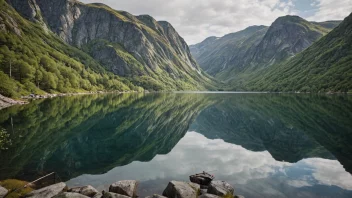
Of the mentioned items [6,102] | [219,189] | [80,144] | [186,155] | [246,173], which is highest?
[6,102]

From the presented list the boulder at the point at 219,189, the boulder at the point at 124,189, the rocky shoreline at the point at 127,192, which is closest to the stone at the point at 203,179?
the rocky shoreline at the point at 127,192

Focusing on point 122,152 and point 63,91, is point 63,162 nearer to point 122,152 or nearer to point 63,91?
point 122,152

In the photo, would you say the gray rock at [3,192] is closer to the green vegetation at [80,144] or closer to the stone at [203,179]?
the green vegetation at [80,144]

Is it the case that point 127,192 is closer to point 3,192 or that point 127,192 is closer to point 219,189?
point 219,189

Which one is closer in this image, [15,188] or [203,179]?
[15,188]

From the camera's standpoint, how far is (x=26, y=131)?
43656mm

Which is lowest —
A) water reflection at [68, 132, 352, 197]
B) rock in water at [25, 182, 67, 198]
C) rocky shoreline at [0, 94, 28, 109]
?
water reflection at [68, 132, 352, 197]

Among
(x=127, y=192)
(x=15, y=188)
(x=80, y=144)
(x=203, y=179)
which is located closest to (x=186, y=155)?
(x=203, y=179)

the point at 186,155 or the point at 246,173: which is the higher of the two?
the point at 186,155

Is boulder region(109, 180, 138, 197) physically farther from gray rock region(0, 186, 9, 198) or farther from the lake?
gray rock region(0, 186, 9, 198)

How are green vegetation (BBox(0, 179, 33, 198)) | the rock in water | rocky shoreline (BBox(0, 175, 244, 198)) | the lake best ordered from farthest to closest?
the lake → green vegetation (BBox(0, 179, 33, 198)) → rocky shoreline (BBox(0, 175, 244, 198)) → the rock in water

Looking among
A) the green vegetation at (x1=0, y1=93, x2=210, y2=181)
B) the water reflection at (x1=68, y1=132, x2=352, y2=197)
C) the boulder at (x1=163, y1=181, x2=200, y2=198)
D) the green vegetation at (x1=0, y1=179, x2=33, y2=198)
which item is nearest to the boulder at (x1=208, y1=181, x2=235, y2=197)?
the boulder at (x1=163, y1=181, x2=200, y2=198)

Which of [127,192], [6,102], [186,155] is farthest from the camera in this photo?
[6,102]

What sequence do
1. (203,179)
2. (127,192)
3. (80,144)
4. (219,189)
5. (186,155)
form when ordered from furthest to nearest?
(80,144) < (186,155) < (203,179) < (127,192) < (219,189)
